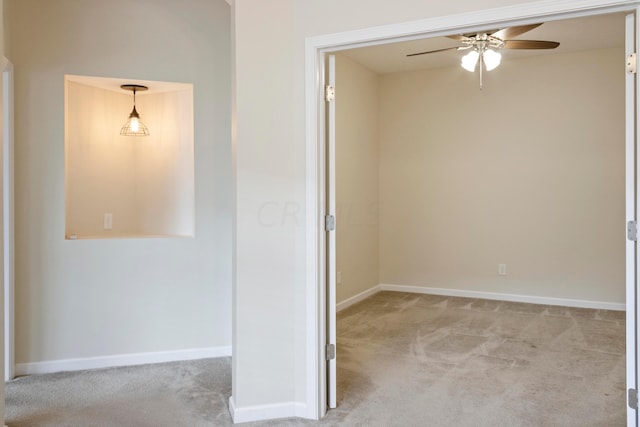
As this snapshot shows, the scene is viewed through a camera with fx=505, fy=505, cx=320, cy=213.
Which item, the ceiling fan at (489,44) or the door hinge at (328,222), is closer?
the door hinge at (328,222)

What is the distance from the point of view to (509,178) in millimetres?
5734

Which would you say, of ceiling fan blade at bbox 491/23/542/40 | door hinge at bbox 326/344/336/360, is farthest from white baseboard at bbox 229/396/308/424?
ceiling fan blade at bbox 491/23/542/40

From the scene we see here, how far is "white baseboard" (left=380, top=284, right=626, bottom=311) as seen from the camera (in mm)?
5332

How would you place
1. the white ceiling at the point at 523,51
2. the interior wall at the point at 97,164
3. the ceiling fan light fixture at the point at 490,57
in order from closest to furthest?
the interior wall at the point at 97,164 < the ceiling fan light fixture at the point at 490,57 < the white ceiling at the point at 523,51

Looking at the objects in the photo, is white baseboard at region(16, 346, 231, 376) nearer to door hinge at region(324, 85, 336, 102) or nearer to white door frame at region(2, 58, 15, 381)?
white door frame at region(2, 58, 15, 381)

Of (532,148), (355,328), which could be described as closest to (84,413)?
(355,328)

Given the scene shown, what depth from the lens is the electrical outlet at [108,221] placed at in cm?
397

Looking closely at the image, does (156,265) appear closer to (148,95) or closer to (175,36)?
(148,95)

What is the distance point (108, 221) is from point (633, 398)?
3602mm

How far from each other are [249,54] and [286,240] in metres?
1.02

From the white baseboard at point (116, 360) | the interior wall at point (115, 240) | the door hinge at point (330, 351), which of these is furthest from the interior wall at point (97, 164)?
the door hinge at point (330, 351)

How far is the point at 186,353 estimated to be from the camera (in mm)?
3691

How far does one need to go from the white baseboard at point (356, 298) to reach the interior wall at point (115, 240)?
1.86m

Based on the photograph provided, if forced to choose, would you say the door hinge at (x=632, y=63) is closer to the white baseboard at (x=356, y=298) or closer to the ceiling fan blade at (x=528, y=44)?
the ceiling fan blade at (x=528, y=44)
